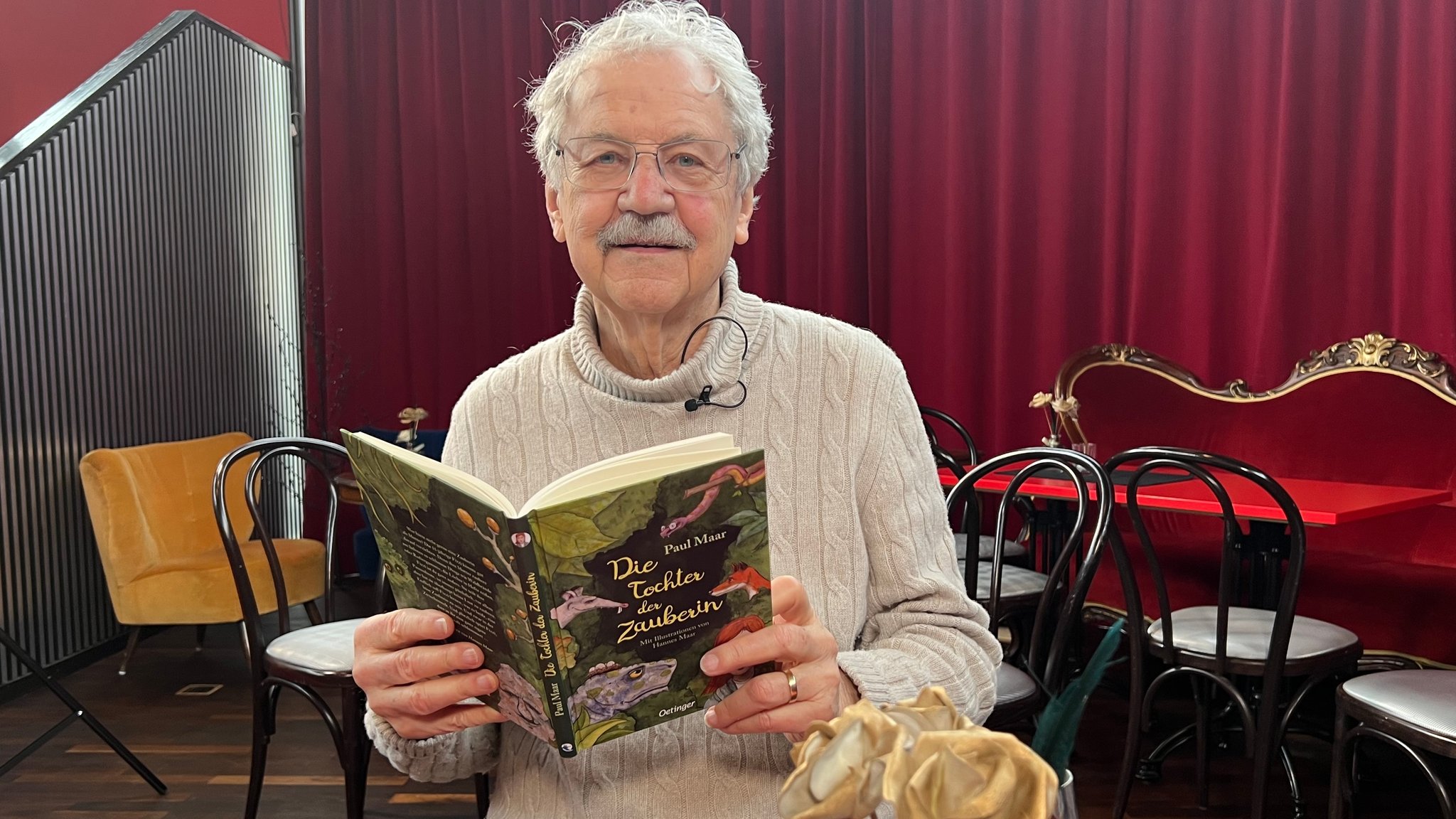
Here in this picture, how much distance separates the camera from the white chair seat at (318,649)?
2.34 metres

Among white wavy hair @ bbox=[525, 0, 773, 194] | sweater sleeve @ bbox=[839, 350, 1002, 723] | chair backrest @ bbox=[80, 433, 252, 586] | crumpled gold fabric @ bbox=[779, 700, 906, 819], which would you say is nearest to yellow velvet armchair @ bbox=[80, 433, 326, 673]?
chair backrest @ bbox=[80, 433, 252, 586]

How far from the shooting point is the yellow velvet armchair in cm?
388

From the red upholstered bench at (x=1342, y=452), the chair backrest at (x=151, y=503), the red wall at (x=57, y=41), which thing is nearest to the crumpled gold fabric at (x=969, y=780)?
the red upholstered bench at (x=1342, y=452)

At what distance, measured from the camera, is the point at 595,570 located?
844 millimetres

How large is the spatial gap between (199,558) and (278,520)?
1499 millimetres

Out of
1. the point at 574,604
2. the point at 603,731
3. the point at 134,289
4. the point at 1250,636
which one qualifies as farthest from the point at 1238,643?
the point at 134,289

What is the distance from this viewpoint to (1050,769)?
1.73 ft

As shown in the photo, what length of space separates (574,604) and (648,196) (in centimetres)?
51

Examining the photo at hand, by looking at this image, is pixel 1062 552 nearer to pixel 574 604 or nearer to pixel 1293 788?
pixel 1293 788

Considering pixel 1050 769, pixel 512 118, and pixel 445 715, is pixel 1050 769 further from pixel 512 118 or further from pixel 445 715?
pixel 512 118

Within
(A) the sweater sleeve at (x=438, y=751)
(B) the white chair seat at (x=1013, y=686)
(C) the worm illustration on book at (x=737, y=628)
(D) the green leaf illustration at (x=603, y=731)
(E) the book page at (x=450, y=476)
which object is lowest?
(B) the white chair seat at (x=1013, y=686)

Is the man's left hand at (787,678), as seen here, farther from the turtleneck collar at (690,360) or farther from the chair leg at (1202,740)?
the chair leg at (1202,740)

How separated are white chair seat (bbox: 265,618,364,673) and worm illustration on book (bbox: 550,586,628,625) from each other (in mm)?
1598

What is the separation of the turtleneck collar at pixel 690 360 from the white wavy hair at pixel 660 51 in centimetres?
14
